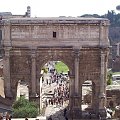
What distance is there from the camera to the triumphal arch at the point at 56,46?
34.9 m

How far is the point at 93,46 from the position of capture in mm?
Answer: 35219

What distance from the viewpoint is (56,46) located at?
35.0 meters

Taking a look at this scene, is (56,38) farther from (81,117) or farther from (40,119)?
(40,119)

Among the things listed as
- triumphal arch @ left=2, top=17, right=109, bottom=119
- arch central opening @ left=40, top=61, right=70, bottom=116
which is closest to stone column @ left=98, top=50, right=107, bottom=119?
triumphal arch @ left=2, top=17, right=109, bottom=119

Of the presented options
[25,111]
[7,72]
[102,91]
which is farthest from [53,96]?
[25,111]

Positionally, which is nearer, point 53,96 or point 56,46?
point 56,46

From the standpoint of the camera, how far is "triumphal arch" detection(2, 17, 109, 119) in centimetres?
3494

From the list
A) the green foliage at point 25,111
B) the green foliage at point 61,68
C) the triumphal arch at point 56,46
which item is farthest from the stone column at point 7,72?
the green foliage at point 61,68

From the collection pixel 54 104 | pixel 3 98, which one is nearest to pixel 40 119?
pixel 3 98

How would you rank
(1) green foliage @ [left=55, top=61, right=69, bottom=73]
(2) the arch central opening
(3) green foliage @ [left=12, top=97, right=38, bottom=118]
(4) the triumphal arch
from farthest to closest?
(1) green foliage @ [left=55, top=61, right=69, bottom=73] → (2) the arch central opening → (4) the triumphal arch → (3) green foliage @ [left=12, top=97, right=38, bottom=118]

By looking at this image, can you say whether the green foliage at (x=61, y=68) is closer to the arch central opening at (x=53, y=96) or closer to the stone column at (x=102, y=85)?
the arch central opening at (x=53, y=96)

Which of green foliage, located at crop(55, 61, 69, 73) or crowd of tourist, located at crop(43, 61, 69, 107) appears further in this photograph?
green foliage, located at crop(55, 61, 69, 73)

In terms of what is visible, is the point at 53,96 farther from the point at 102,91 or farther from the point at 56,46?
the point at 56,46

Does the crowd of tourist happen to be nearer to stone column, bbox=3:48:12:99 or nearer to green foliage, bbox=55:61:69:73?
stone column, bbox=3:48:12:99
